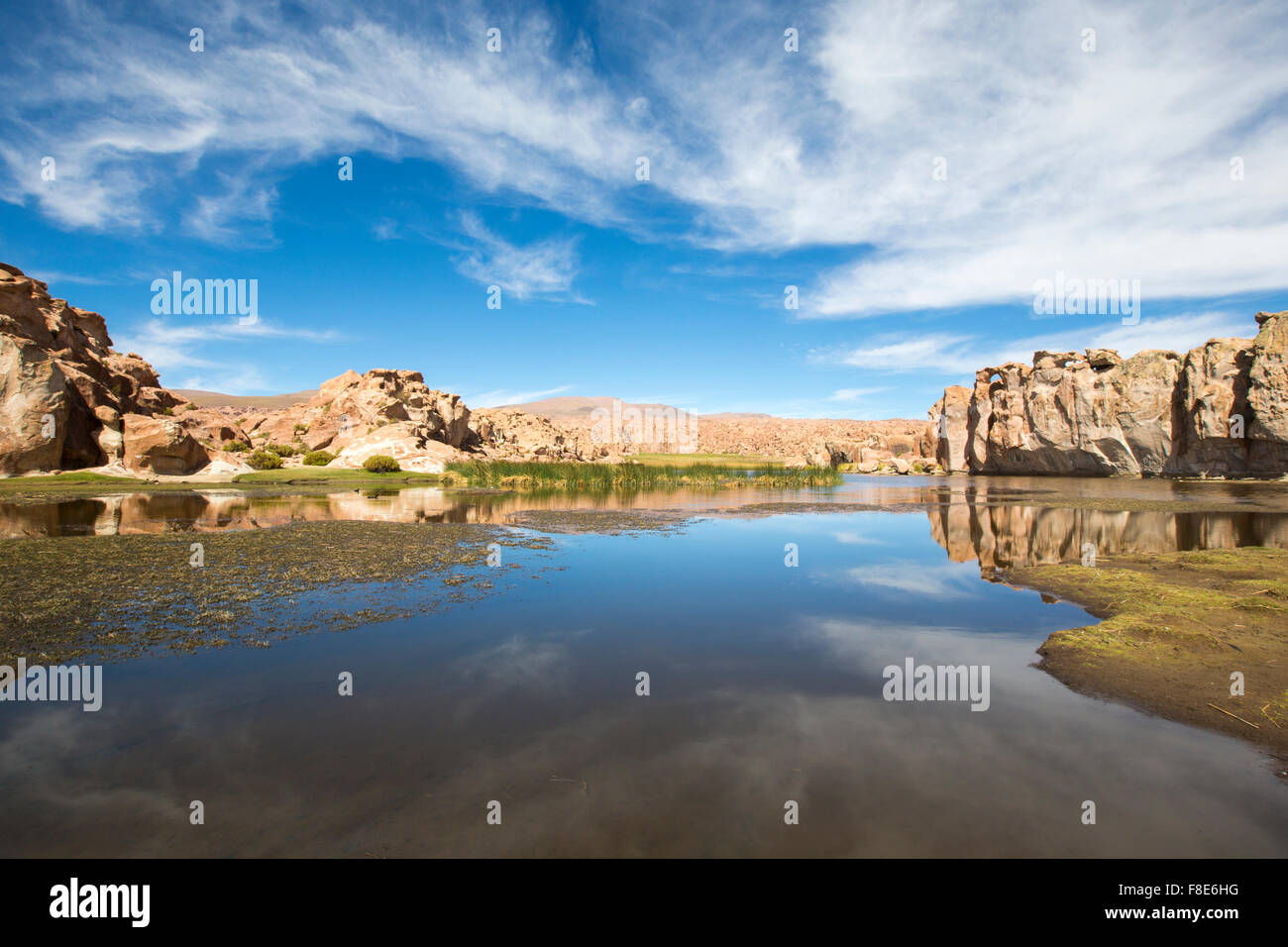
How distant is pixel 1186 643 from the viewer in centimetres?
711

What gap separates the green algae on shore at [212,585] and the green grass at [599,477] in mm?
23219

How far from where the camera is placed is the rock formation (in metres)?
41.2

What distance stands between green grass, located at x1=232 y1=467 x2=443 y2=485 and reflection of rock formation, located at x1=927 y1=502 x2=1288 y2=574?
32468 mm

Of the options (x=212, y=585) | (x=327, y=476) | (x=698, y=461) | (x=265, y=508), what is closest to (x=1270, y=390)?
(x=212, y=585)

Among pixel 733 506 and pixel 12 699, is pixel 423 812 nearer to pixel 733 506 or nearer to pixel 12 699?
pixel 12 699

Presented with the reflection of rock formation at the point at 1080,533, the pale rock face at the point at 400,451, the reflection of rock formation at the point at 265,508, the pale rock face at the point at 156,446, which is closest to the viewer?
the reflection of rock formation at the point at 1080,533

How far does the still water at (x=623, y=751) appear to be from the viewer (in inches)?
142

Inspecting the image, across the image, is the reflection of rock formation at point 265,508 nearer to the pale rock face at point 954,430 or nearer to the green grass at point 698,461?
the green grass at point 698,461

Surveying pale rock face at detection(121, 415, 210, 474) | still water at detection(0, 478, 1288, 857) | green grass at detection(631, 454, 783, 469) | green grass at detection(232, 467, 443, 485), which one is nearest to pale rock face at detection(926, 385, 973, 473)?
green grass at detection(631, 454, 783, 469)

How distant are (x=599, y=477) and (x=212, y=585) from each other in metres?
32.9

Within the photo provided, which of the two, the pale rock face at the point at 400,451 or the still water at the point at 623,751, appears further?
the pale rock face at the point at 400,451

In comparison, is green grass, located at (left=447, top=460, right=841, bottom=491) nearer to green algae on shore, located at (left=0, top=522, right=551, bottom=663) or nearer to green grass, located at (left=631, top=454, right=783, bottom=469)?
green grass, located at (left=631, top=454, right=783, bottom=469)

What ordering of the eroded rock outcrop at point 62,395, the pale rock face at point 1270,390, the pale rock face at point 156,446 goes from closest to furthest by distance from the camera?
the eroded rock outcrop at point 62,395
the pale rock face at point 156,446
the pale rock face at point 1270,390

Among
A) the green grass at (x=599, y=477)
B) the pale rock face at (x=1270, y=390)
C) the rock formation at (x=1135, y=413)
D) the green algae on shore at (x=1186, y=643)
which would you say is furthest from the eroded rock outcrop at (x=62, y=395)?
the rock formation at (x=1135, y=413)
